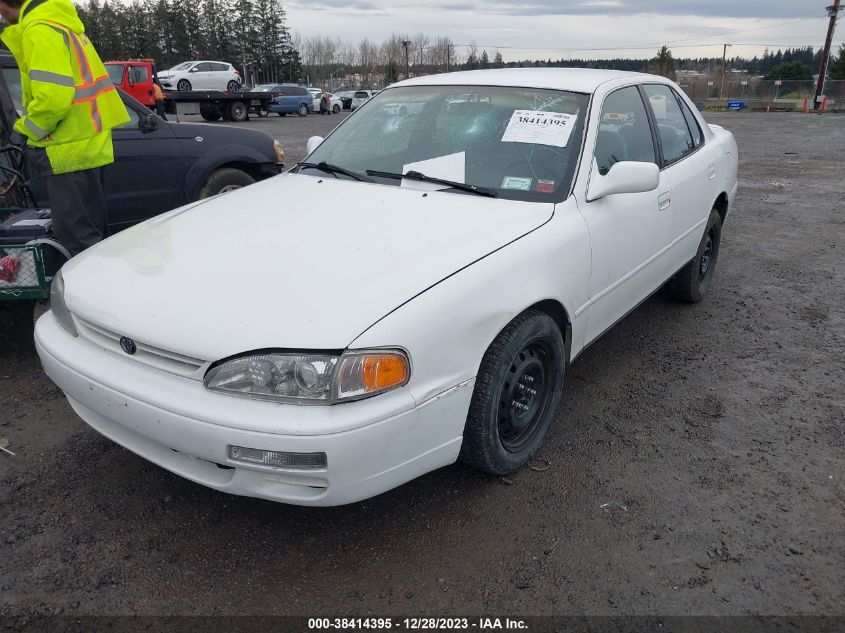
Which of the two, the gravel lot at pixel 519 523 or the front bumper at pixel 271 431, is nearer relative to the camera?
the front bumper at pixel 271 431

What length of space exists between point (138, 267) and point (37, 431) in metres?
1.23

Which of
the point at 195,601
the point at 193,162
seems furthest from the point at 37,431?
the point at 193,162

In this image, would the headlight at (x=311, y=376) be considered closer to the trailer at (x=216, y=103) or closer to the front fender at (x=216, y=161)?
the front fender at (x=216, y=161)

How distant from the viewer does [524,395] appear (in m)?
2.79

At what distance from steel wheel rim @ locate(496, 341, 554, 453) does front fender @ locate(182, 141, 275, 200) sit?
3.81 meters

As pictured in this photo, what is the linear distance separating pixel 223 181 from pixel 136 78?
19966 millimetres

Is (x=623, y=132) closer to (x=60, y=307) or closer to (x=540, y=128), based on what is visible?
(x=540, y=128)

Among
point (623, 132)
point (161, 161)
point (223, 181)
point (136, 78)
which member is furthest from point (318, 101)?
point (623, 132)

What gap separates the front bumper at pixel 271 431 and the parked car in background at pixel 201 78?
105 feet

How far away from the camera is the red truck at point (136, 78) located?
22.0 meters

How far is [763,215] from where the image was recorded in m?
8.05

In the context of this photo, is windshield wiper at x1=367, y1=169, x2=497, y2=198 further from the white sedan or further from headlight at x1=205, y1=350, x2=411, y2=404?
headlight at x1=205, y1=350, x2=411, y2=404

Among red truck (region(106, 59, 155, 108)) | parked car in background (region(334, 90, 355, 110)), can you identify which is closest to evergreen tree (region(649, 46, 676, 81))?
parked car in background (region(334, 90, 355, 110))

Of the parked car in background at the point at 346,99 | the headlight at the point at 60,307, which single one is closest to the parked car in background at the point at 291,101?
the parked car in background at the point at 346,99
